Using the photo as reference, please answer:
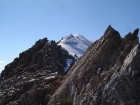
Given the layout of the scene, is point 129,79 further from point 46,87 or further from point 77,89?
point 46,87

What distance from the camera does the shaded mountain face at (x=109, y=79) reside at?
22.8 meters

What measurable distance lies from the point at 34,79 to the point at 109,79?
86.2ft

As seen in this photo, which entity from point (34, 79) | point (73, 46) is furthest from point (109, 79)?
point (73, 46)

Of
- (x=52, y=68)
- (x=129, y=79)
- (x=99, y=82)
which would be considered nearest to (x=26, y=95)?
(x=52, y=68)

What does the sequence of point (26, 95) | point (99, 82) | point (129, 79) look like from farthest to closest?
point (26, 95) < point (99, 82) < point (129, 79)

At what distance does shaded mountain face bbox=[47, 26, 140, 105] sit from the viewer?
22828 mm

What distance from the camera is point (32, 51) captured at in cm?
6912

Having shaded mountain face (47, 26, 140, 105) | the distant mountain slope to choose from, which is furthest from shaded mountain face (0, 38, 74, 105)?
the distant mountain slope

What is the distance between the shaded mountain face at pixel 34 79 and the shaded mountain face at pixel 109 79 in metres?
4.85

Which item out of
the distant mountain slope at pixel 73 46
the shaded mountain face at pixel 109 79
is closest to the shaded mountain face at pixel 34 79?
the shaded mountain face at pixel 109 79

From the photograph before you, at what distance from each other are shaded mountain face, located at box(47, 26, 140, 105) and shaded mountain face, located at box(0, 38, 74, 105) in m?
4.85

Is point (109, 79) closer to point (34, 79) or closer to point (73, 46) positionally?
point (34, 79)

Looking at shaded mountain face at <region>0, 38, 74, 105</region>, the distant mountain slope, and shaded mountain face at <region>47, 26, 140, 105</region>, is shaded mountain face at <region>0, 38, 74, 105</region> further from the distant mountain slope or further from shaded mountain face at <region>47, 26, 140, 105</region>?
the distant mountain slope

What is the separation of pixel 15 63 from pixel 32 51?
7.06 metres
